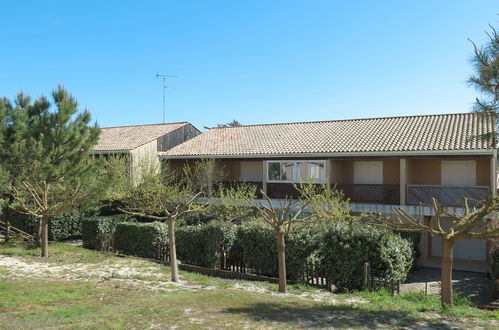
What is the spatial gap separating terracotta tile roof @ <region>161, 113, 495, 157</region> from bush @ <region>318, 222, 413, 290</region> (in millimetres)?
7696

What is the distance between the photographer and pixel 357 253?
1232cm

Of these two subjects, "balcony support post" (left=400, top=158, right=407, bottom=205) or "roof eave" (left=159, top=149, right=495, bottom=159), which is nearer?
"roof eave" (left=159, top=149, right=495, bottom=159)

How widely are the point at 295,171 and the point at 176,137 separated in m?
11.4

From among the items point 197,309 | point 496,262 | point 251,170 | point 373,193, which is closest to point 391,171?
point 373,193

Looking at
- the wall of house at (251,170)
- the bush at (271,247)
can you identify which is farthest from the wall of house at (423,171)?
the bush at (271,247)

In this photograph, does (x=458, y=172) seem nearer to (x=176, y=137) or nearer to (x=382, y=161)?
(x=382, y=161)

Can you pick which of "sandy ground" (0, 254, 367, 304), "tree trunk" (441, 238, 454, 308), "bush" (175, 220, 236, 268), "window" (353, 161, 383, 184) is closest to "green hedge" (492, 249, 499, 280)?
"tree trunk" (441, 238, 454, 308)

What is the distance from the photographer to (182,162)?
1069 inches

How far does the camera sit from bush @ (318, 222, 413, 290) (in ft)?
40.2

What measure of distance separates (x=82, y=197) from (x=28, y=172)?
228 cm

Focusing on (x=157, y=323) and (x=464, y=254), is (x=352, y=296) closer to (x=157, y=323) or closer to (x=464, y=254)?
(x=157, y=323)

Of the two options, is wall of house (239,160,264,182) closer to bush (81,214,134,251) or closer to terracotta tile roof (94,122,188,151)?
terracotta tile roof (94,122,188,151)

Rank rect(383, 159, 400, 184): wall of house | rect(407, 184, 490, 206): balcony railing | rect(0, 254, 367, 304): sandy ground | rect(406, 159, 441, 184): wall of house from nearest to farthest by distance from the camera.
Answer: rect(0, 254, 367, 304): sandy ground, rect(407, 184, 490, 206): balcony railing, rect(406, 159, 441, 184): wall of house, rect(383, 159, 400, 184): wall of house

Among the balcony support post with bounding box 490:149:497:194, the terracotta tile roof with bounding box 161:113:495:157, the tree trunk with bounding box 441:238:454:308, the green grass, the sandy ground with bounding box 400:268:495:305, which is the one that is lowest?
the sandy ground with bounding box 400:268:495:305
